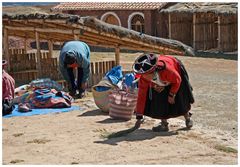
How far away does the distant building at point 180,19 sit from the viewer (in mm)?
26531

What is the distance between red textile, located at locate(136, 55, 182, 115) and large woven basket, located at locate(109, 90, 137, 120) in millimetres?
1047

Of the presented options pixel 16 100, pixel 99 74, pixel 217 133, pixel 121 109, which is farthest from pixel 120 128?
pixel 99 74

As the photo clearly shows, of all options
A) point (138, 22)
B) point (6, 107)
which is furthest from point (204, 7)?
point (6, 107)

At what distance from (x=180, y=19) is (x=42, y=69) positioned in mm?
14138

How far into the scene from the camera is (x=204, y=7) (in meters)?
27.0

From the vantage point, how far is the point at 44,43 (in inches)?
1266

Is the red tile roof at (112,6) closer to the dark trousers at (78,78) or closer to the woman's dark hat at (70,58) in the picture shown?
the dark trousers at (78,78)

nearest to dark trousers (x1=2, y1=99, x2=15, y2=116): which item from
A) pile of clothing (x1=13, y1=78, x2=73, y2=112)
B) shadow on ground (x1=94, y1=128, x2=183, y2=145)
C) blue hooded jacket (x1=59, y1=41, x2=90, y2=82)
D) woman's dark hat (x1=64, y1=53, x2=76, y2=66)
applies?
pile of clothing (x1=13, y1=78, x2=73, y2=112)

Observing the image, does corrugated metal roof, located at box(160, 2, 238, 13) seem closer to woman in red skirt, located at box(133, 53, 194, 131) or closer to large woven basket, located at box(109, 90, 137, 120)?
large woven basket, located at box(109, 90, 137, 120)

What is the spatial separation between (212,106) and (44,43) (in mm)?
20107

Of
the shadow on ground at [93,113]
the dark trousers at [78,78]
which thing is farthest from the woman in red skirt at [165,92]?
the dark trousers at [78,78]

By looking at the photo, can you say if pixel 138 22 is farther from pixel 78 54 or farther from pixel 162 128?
pixel 162 128

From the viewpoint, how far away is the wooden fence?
15745 millimetres

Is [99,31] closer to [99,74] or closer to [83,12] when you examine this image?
[99,74]
